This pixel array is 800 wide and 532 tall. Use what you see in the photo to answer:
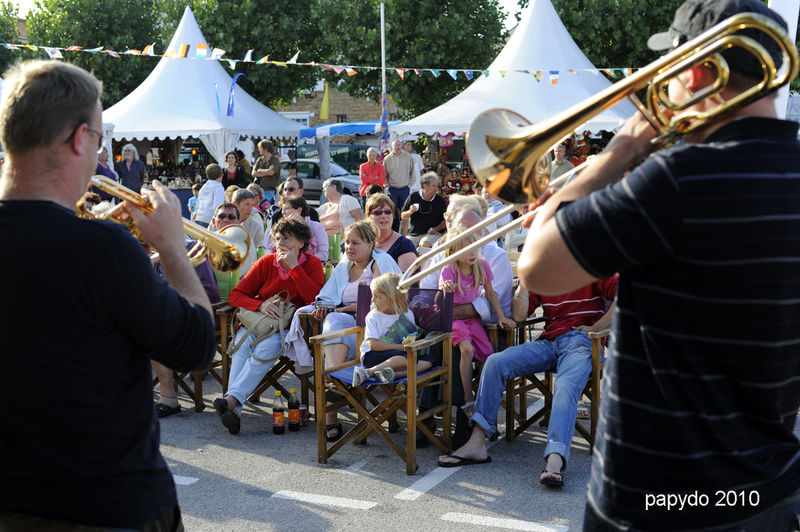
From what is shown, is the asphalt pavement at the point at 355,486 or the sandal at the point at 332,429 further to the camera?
the sandal at the point at 332,429

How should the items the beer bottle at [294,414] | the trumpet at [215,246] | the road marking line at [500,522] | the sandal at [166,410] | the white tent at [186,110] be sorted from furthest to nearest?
the white tent at [186,110], the sandal at [166,410], the beer bottle at [294,414], the road marking line at [500,522], the trumpet at [215,246]

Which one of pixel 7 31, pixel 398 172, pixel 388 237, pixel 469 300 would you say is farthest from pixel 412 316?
pixel 7 31

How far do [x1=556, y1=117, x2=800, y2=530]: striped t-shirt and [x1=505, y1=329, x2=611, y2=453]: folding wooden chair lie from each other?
2969mm

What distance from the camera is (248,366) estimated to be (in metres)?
5.50

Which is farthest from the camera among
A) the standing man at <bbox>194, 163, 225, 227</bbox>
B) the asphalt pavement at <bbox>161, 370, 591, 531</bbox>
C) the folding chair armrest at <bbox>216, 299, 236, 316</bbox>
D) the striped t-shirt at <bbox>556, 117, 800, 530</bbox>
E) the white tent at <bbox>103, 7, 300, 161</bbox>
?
the white tent at <bbox>103, 7, 300, 161</bbox>

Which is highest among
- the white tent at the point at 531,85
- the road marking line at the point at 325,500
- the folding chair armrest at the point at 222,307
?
the white tent at the point at 531,85

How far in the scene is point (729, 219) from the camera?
1.35m

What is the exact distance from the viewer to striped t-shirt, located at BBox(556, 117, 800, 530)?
1.36m

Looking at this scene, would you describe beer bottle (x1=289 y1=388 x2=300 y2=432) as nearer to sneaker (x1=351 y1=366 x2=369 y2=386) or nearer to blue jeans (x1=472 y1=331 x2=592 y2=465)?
sneaker (x1=351 y1=366 x2=369 y2=386)

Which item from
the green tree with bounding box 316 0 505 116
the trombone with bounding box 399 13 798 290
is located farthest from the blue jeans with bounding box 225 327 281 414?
the green tree with bounding box 316 0 505 116

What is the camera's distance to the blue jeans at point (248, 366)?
540 cm

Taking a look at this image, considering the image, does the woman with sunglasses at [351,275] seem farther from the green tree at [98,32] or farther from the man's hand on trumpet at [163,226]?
the green tree at [98,32]

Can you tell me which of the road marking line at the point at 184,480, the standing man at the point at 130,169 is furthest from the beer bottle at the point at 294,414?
the standing man at the point at 130,169

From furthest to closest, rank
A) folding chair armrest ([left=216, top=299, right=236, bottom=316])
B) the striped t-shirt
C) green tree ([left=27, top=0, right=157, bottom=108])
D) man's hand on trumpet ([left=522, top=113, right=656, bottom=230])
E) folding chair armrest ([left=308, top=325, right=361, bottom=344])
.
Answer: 1. green tree ([left=27, top=0, right=157, bottom=108])
2. folding chair armrest ([left=216, top=299, right=236, bottom=316])
3. folding chair armrest ([left=308, top=325, right=361, bottom=344])
4. man's hand on trumpet ([left=522, top=113, right=656, bottom=230])
5. the striped t-shirt
